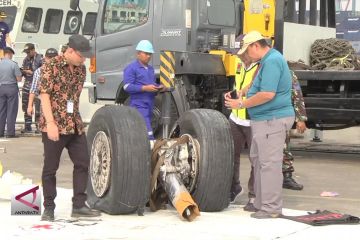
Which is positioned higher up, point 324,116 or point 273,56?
point 273,56

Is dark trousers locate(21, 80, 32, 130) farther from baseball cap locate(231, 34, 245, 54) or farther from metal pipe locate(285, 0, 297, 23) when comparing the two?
metal pipe locate(285, 0, 297, 23)

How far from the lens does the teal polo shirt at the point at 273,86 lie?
6.12 metres

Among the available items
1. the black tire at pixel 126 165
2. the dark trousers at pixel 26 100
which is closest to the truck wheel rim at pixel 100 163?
the black tire at pixel 126 165

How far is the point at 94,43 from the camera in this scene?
1197 cm

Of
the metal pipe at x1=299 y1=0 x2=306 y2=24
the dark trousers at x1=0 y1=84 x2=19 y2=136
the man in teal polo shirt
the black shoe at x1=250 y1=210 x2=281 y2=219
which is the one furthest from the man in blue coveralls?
the dark trousers at x1=0 y1=84 x2=19 y2=136

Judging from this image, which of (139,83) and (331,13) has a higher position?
(331,13)

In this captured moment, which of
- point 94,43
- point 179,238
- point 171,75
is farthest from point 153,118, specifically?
point 179,238

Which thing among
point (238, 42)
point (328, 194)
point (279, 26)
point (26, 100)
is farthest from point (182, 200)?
point (26, 100)

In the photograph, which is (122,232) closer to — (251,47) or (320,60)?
(251,47)

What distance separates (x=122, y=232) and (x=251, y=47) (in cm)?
205

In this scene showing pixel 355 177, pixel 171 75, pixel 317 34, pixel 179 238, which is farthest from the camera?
pixel 317 34

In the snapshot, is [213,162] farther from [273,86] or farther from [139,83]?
[139,83]

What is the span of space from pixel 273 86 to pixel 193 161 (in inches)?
42.3

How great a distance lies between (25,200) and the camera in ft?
20.8
